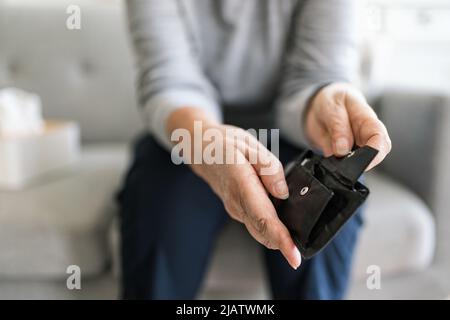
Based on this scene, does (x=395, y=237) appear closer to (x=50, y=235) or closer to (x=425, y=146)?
(x=425, y=146)

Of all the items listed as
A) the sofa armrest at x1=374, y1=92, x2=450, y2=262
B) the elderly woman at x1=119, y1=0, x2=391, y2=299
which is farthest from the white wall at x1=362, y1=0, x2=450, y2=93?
Answer: the elderly woman at x1=119, y1=0, x2=391, y2=299

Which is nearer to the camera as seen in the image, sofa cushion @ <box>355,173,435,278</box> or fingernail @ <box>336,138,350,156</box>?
fingernail @ <box>336,138,350,156</box>

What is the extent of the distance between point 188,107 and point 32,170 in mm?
279

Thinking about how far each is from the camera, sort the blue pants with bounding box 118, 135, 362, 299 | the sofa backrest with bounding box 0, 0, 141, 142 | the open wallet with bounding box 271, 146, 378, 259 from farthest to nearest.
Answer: the sofa backrest with bounding box 0, 0, 141, 142 → the blue pants with bounding box 118, 135, 362, 299 → the open wallet with bounding box 271, 146, 378, 259

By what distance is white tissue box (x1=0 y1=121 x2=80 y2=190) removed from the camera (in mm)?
514

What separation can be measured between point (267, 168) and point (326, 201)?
0.17 ft

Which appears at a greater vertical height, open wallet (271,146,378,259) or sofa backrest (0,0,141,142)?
sofa backrest (0,0,141,142)

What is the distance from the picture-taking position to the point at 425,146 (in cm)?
49

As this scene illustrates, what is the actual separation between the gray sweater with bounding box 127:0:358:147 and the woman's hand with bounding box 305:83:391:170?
0.04 m

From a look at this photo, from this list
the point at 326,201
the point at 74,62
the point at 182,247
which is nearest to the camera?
the point at 326,201
